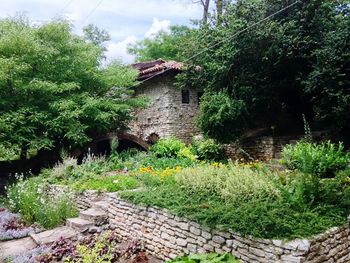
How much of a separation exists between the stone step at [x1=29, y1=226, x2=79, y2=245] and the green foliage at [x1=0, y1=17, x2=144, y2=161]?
389cm

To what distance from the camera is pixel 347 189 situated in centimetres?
529

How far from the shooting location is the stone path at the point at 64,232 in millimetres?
6324

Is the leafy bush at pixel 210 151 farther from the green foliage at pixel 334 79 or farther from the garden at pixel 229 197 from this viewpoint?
the garden at pixel 229 197

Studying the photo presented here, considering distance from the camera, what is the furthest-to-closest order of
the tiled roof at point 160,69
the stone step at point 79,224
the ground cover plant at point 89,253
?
1. the tiled roof at point 160,69
2. the stone step at point 79,224
3. the ground cover plant at point 89,253

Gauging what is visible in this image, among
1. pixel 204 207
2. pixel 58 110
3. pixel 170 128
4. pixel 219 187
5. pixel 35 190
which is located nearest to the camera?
pixel 204 207

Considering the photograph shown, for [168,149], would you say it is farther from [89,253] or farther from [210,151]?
[89,253]

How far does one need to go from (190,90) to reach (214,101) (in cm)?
535

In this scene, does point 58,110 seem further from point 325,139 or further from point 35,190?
point 325,139

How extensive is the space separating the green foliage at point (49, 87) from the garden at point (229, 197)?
1.95 meters

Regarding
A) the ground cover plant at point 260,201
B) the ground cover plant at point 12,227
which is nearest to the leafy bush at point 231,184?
the ground cover plant at point 260,201

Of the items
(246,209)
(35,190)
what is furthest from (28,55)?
(246,209)

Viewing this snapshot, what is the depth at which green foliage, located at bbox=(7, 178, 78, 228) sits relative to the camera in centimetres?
739

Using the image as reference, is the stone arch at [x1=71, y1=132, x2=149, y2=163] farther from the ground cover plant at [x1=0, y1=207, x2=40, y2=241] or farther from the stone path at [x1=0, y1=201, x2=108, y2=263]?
the stone path at [x1=0, y1=201, x2=108, y2=263]

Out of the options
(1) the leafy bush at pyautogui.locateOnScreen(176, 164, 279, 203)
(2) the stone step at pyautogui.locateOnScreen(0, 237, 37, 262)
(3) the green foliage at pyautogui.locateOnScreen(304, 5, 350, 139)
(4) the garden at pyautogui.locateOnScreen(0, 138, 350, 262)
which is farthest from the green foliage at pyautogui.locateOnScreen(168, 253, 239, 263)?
(3) the green foliage at pyautogui.locateOnScreen(304, 5, 350, 139)
